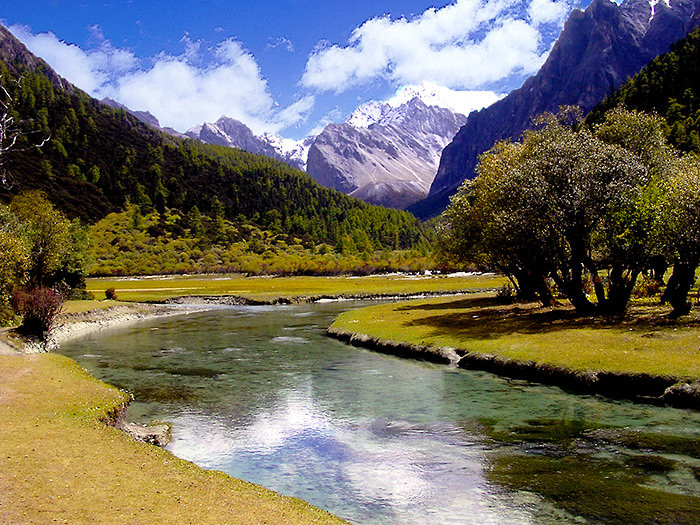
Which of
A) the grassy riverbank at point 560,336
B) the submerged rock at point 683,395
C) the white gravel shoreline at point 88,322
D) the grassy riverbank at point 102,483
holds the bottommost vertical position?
the white gravel shoreline at point 88,322

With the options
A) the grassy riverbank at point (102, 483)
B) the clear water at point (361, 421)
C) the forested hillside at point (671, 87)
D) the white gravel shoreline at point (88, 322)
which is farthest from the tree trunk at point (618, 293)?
the forested hillside at point (671, 87)

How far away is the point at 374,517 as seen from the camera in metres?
13.4

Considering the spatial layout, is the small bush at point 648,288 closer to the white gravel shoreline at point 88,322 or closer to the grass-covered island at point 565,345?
the grass-covered island at point 565,345

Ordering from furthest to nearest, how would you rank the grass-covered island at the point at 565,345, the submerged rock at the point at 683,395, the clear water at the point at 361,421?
the grass-covered island at the point at 565,345, the submerged rock at the point at 683,395, the clear water at the point at 361,421

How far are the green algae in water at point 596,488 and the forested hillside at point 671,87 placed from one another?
16846 cm

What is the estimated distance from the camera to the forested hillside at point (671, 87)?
6275 inches

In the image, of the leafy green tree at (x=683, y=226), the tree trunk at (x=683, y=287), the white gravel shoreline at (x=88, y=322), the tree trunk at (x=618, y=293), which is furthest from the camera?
the tree trunk at (x=618, y=293)

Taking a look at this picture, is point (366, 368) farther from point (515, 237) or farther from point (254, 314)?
point (254, 314)

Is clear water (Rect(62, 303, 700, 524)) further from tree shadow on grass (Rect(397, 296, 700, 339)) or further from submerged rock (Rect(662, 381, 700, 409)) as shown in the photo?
tree shadow on grass (Rect(397, 296, 700, 339))

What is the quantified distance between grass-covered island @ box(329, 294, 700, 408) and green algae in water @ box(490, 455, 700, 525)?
9621mm

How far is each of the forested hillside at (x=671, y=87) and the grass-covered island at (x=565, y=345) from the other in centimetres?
14397

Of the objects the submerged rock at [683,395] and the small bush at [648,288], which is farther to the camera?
the small bush at [648,288]

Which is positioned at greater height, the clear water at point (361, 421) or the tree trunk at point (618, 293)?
the tree trunk at point (618, 293)

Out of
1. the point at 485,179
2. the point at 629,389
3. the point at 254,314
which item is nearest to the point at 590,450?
the point at 629,389
